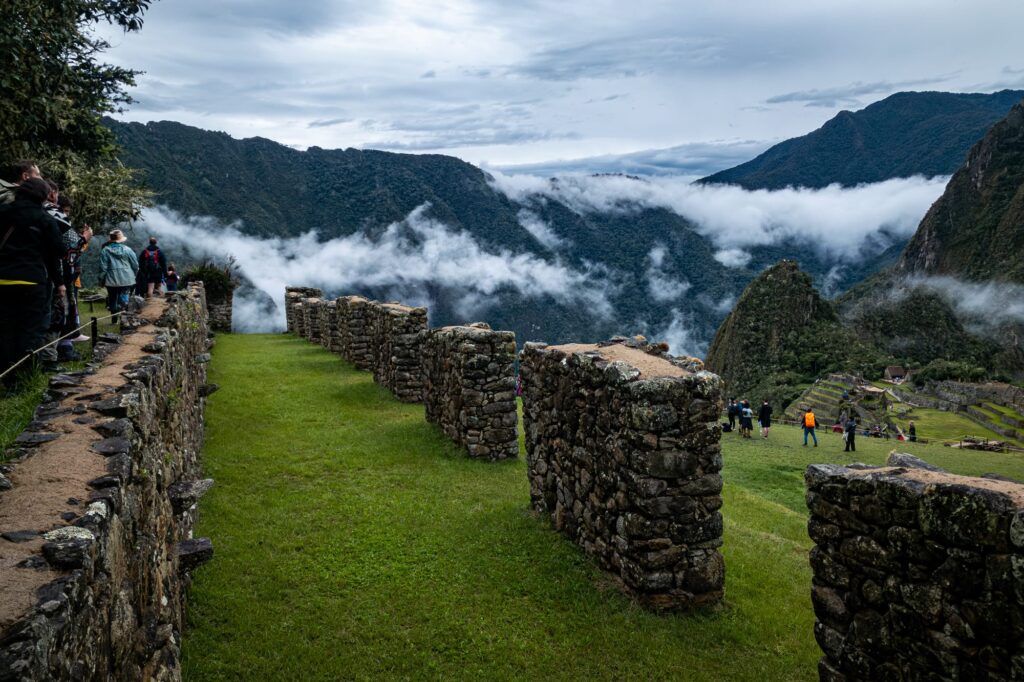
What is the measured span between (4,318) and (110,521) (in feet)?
18.4

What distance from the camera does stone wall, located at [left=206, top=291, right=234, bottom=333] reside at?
38094 millimetres

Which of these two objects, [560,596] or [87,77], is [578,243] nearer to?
[87,77]

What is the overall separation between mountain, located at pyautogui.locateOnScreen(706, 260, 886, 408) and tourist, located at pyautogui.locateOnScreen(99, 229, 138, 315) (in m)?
107

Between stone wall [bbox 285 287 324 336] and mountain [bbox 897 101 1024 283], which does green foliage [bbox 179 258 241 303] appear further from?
mountain [bbox 897 101 1024 283]

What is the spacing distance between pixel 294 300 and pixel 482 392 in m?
30.4

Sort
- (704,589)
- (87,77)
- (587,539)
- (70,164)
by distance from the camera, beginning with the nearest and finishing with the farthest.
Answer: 1. (704,589)
2. (587,539)
3. (70,164)
4. (87,77)

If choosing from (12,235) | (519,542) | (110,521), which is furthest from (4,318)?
(519,542)

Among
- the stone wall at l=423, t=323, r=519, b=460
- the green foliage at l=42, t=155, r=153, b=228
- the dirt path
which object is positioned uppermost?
the green foliage at l=42, t=155, r=153, b=228

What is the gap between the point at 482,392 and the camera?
13.3 m

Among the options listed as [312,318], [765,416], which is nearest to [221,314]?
[312,318]

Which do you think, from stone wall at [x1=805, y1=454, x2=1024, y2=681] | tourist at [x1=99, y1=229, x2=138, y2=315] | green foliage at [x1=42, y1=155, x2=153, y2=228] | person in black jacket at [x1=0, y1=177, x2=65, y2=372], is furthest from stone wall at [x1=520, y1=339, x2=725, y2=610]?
green foliage at [x1=42, y1=155, x2=153, y2=228]

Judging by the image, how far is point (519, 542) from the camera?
905 cm

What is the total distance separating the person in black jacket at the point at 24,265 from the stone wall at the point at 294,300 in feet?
99.4

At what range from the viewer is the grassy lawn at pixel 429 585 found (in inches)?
249
